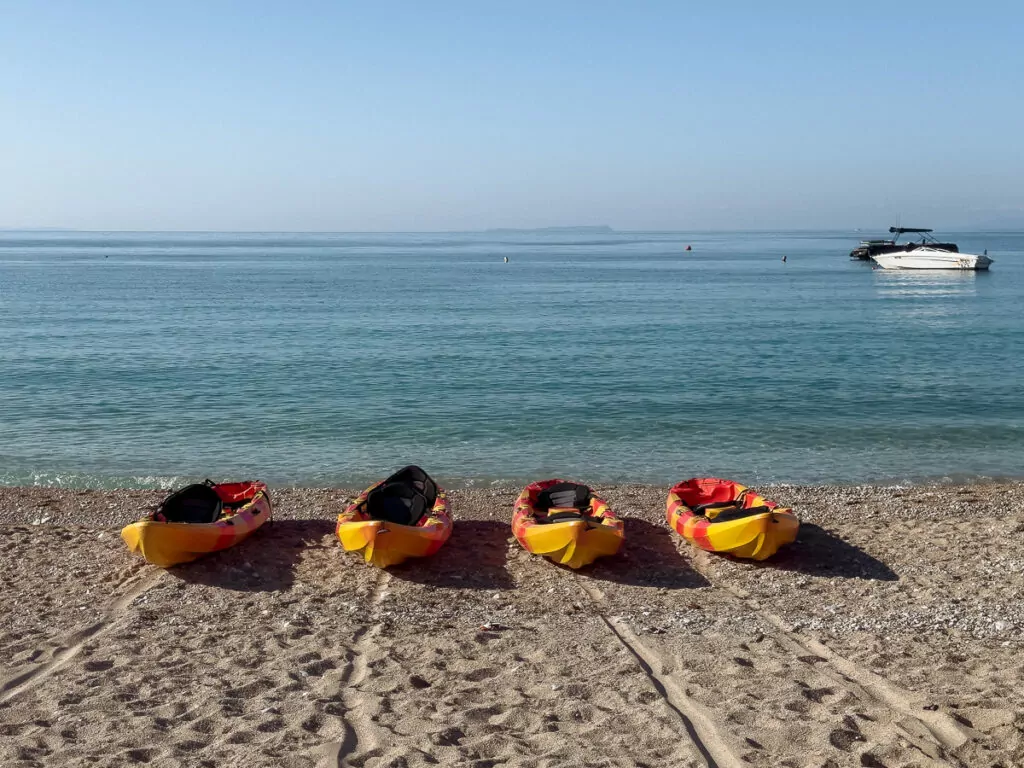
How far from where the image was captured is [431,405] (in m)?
23.2

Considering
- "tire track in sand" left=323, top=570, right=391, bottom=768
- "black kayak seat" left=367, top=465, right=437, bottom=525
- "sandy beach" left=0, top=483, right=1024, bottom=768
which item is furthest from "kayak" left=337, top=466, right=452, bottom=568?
"tire track in sand" left=323, top=570, right=391, bottom=768

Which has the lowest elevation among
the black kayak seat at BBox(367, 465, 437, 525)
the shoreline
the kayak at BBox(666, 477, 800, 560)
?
the shoreline

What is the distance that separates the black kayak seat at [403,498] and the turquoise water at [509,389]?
3.49 metres

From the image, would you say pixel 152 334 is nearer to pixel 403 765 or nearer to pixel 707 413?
pixel 707 413

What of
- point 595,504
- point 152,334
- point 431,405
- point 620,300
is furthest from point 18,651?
point 620,300

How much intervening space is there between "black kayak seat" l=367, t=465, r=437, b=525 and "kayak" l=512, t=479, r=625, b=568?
1347mm

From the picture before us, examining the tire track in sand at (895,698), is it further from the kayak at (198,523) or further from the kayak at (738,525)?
the kayak at (198,523)

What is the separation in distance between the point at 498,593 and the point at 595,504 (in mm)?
2648

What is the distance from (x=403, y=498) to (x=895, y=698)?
7223 mm

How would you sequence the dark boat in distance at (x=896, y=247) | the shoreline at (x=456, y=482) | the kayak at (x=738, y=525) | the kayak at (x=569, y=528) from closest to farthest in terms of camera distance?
the kayak at (x=569, y=528)
the kayak at (x=738, y=525)
the shoreline at (x=456, y=482)
the dark boat in distance at (x=896, y=247)

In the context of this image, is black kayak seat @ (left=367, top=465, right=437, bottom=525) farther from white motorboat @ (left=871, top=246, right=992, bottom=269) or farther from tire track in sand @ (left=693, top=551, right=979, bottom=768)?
white motorboat @ (left=871, top=246, right=992, bottom=269)

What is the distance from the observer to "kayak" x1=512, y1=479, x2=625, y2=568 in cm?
1106

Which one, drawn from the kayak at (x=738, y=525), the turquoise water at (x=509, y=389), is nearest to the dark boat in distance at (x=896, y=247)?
the turquoise water at (x=509, y=389)

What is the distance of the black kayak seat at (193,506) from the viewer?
1220 centimetres
